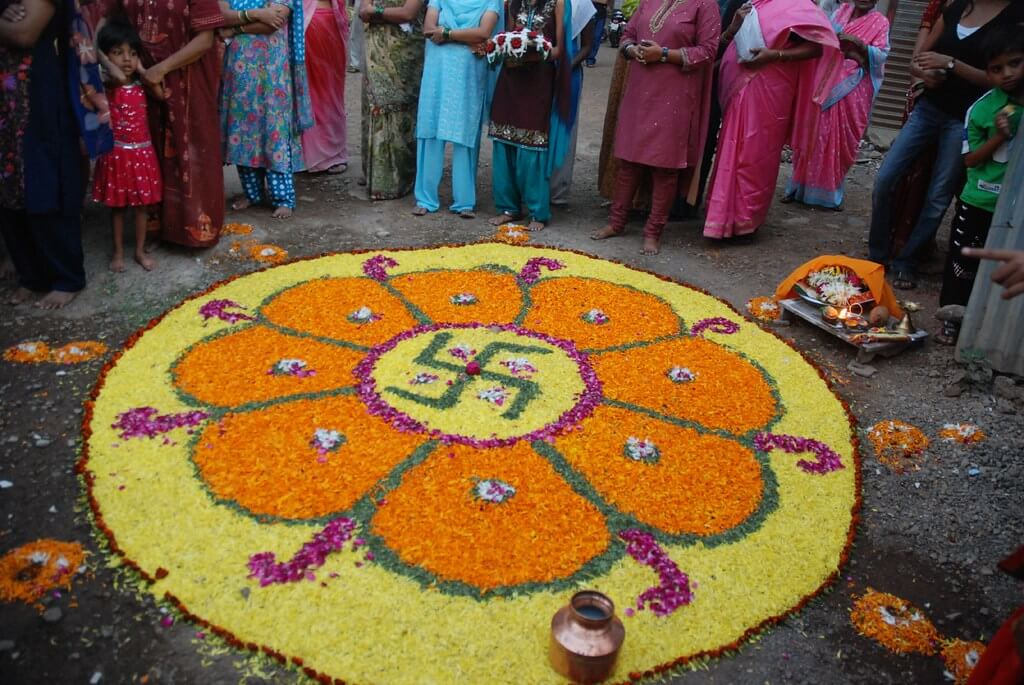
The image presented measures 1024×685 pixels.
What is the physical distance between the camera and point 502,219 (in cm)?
696

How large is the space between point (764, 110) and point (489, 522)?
443cm

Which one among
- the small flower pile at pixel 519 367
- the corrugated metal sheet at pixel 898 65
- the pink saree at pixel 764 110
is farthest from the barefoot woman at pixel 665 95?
the corrugated metal sheet at pixel 898 65

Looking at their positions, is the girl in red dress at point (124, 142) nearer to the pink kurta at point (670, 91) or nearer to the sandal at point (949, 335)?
the pink kurta at point (670, 91)

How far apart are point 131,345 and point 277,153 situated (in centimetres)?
242

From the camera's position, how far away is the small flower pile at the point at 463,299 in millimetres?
5328

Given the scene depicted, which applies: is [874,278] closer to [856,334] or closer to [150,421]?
[856,334]

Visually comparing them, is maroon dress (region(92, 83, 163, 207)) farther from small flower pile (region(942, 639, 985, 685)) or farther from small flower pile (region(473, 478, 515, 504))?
small flower pile (region(942, 639, 985, 685))

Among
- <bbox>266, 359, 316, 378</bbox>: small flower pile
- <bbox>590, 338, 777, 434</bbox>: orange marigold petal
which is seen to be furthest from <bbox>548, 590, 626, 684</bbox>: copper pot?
<bbox>266, 359, 316, 378</bbox>: small flower pile

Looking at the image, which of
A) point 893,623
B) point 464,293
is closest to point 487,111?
point 464,293

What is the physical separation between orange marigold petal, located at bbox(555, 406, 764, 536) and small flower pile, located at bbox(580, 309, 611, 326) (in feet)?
3.52

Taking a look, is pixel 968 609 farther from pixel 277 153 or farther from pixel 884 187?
pixel 277 153

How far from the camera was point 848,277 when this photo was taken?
5.33 m

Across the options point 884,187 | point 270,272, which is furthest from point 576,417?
point 884,187

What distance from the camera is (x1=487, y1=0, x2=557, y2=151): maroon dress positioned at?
630cm
